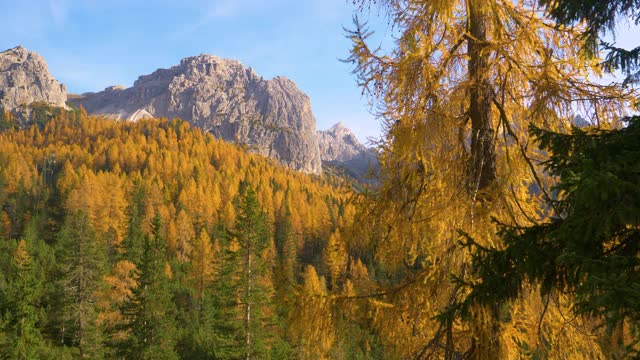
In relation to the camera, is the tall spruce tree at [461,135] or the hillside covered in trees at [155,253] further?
the hillside covered in trees at [155,253]

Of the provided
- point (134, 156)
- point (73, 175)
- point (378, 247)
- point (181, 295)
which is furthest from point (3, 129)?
point (378, 247)

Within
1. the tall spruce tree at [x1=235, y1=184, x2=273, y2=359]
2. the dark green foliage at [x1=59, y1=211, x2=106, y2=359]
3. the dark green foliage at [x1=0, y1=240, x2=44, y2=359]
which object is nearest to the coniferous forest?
the tall spruce tree at [x1=235, y1=184, x2=273, y2=359]

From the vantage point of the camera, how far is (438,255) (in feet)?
12.7

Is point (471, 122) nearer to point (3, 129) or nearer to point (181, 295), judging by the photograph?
point (181, 295)

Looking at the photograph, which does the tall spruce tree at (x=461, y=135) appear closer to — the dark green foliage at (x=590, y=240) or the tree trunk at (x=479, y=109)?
the tree trunk at (x=479, y=109)

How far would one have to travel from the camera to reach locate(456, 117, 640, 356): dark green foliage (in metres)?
1.83

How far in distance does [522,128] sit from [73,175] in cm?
8325

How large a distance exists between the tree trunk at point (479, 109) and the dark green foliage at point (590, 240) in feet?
3.42

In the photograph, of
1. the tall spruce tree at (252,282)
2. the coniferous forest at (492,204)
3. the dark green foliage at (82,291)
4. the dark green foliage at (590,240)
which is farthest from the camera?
the dark green foliage at (82,291)

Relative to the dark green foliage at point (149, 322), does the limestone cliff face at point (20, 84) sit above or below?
above

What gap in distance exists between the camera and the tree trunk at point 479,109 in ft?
12.9

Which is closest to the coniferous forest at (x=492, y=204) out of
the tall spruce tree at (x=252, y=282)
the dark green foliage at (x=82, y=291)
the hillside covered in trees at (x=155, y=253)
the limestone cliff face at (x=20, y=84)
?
the hillside covered in trees at (x=155, y=253)

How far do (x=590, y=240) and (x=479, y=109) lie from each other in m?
2.10

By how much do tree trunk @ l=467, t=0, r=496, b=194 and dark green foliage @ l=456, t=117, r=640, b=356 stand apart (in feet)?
3.42
